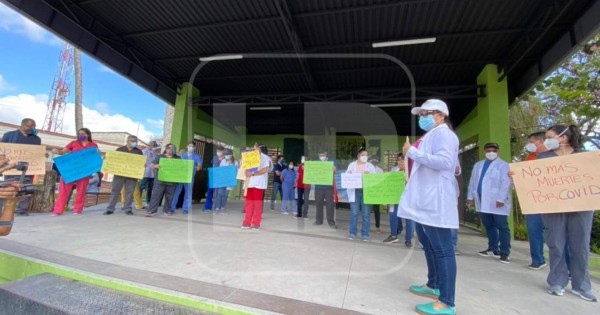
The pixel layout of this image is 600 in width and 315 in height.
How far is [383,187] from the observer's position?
4824mm

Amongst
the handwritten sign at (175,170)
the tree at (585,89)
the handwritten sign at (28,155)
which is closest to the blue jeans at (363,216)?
the tree at (585,89)

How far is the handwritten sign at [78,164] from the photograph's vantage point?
554 centimetres

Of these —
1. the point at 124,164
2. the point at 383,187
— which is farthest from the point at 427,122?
the point at 124,164

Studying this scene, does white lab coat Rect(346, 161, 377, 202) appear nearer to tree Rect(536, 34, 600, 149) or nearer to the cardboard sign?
tree Rect(536, 34, 600, 149)

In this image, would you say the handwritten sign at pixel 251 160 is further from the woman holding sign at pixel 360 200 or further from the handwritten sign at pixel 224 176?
the handwritten sign at pixel 224 176

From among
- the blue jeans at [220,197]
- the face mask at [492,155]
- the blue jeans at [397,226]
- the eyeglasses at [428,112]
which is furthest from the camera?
the blue jeans at [220,197]

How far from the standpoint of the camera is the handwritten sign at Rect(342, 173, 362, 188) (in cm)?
498

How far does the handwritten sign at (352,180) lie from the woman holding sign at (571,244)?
2.58 m

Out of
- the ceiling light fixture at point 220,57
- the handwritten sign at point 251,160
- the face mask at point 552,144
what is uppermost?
the ceiling light fixture at point 220,57

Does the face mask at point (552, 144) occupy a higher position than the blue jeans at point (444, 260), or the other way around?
the face mask at point (552, 144)

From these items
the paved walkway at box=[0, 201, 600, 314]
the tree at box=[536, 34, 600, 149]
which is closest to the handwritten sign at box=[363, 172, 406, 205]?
the paved walkway at box=[0, 201, 600, 314]

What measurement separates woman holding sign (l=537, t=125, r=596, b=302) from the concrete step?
3460 millimetres

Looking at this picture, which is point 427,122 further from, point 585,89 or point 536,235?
point 585,89

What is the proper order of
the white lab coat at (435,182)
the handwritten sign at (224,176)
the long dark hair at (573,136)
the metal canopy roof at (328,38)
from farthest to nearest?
the handwritten sign at (224,176) → the metal canopy roof at (328,38) → the long dark hair at (573,136) → the white lab coat at (435,182)
